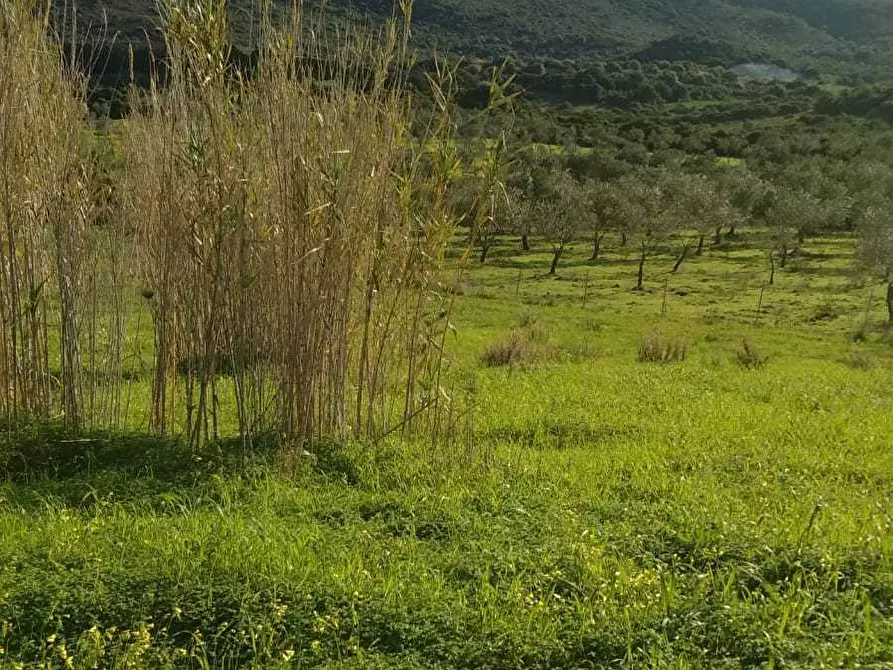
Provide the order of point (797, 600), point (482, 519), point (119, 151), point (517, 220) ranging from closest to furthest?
1. point (797, 600)
2. point (482, 519)
3. point (119, 151)
4. point (517, 220)

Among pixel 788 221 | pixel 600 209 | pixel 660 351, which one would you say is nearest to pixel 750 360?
pixel 660 351

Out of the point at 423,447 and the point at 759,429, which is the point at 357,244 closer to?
the point at 423,447

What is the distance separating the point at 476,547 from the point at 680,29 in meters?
142

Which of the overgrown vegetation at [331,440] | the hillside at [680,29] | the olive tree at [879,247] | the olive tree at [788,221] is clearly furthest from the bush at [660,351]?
the hillside at [680,29]

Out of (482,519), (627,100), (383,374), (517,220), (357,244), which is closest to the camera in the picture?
(482,519)

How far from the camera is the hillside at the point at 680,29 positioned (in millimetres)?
99875

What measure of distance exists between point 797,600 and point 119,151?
218 inches

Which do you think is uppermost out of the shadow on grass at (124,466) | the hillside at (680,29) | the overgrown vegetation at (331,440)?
the hillside at (680,29)

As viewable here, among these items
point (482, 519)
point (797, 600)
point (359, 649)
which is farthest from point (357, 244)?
point (797, 600)

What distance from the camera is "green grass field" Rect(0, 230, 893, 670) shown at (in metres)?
2.99

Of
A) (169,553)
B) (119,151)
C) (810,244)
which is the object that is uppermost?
(119,151)

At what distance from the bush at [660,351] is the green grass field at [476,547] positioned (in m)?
4.33

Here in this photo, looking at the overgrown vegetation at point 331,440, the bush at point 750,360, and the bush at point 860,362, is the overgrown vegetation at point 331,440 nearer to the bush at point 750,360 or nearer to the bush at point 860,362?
the bush at point 750,360

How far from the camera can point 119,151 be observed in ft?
20.1
